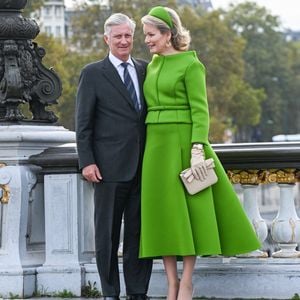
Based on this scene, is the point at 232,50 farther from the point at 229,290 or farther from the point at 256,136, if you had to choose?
the point at 229,290

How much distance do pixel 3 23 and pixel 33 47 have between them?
350mm

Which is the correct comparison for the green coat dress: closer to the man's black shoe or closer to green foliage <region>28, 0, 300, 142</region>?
A: the man's black shoe

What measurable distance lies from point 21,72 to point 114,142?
1831 mm

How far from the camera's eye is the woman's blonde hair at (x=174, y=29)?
424 inches

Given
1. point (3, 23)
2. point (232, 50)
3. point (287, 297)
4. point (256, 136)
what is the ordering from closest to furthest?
point (287, 297)
point (3, 23)
point (232, 50)
point (256, 136)

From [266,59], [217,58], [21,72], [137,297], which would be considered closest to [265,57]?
[266,59]

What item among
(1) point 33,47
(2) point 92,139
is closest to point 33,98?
(1) point 33,47

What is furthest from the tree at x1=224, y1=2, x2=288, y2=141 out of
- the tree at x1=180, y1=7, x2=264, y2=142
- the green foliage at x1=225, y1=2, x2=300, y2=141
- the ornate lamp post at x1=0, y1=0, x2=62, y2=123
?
the ornate lamp post at x1=0, y1=0, x2=62, y2=123

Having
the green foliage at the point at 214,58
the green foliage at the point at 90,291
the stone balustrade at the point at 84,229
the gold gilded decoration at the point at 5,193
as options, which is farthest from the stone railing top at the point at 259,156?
the green foliage at the point at 214,58

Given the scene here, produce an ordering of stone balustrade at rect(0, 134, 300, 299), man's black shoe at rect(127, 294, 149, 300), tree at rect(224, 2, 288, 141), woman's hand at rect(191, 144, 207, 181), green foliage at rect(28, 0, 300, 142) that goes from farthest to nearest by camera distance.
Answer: tree at rect(224, 2, 288, 141), green foliage at rect(28, 0, 300, 142), stone balustrade at rect(0, 134, 300, 299), man's black shoe at rect(127, 294, 149, 300), woman's hand at rect(191, 144, 207, 181)

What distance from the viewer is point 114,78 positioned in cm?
1106

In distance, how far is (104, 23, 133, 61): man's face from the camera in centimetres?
1091

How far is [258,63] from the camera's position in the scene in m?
113

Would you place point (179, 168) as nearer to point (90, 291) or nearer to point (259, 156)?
point (259, 156)
